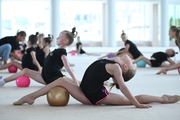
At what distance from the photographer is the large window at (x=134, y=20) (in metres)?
38.0

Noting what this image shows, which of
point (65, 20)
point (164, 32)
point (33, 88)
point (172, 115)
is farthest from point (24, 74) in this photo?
point (65, 20)

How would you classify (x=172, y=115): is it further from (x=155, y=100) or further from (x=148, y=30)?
(x=148, y=30)

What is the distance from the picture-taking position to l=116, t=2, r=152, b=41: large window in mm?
37969

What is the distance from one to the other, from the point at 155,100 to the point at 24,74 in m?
3.17

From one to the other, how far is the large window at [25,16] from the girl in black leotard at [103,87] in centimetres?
3165

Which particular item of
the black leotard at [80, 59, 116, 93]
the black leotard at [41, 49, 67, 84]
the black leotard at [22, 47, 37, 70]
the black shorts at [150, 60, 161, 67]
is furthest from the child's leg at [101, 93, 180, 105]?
the black shorts at [150, 60, 161, 67]

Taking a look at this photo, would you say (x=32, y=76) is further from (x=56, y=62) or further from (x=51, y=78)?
(x=56, y=62)

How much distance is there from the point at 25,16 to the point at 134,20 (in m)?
11.5

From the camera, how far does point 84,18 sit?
3731 centimetres

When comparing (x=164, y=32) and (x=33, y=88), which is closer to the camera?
(x=33, y=88)

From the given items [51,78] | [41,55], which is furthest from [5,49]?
[51,78]

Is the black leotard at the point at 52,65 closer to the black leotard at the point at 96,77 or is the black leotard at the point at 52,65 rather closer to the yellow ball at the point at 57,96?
the yellow ball at the point at 57,96

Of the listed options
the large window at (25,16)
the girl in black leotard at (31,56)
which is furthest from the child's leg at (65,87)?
the large window at (25,16)

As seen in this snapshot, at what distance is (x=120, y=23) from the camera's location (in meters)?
38.5
